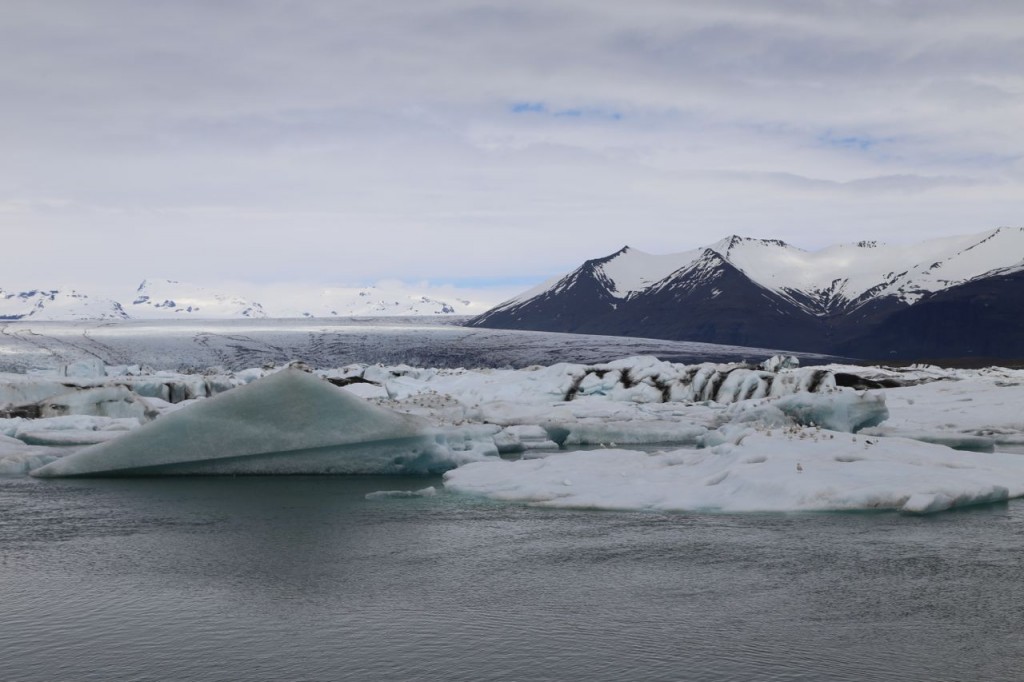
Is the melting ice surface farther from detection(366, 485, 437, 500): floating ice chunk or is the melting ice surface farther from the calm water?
the calm water

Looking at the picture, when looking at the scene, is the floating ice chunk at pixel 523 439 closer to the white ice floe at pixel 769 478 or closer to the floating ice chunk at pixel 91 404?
the white ice floe at pixel 769 478

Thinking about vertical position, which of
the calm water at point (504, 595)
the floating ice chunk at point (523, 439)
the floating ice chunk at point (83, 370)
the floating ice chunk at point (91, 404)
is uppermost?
the floating ice chunk at point (83, 370)

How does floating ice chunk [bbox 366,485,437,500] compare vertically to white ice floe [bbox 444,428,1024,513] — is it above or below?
below

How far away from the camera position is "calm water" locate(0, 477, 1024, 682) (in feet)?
20.6

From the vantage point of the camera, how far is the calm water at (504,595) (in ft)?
20.6

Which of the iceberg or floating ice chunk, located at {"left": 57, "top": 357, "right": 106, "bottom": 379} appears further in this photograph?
floating ice chunk, located at {"left": 57, "top": 357, "right": 106, "bottom": 379}

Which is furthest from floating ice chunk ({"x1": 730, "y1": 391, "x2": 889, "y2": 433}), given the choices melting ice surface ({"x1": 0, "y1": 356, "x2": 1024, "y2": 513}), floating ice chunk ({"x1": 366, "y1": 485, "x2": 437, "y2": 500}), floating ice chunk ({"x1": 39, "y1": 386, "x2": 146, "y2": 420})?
floating ice chunk ({"x1": 39, "y1": 386, "x2": 146, "y2": 420})

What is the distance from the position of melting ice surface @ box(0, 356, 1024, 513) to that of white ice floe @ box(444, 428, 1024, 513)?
30 millimetres

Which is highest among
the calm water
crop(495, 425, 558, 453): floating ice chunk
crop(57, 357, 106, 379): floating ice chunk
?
crop(57, 357, 106, 379): floating ice chunk

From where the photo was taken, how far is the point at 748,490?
13062 mm

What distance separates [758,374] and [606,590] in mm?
29023

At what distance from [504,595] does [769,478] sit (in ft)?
21.4

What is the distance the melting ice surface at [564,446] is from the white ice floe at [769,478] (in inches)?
1.2

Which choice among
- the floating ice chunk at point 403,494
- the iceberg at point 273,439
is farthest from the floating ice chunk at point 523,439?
the floating ice chunk at point 403,494
